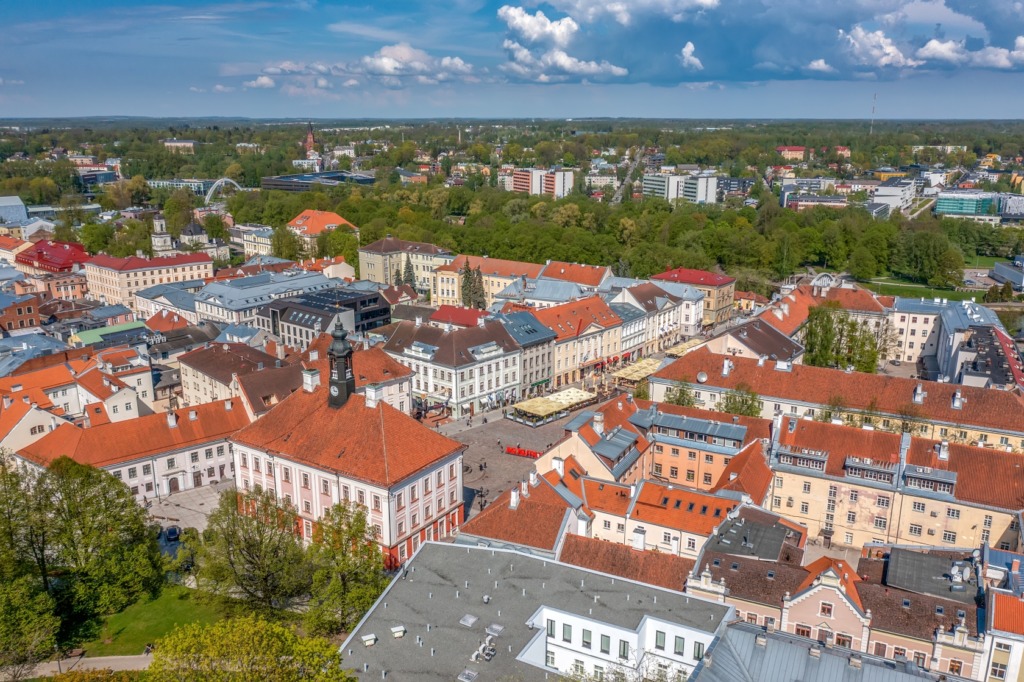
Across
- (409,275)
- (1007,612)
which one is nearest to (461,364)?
(1007,612)

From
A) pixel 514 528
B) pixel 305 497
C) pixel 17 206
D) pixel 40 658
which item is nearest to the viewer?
pixel 40 658

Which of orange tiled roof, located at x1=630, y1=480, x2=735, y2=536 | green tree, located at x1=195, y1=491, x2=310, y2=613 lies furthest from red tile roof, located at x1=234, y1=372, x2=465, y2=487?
orange tiled roof, located at x1=630, y1=480, x2=735, y2=536

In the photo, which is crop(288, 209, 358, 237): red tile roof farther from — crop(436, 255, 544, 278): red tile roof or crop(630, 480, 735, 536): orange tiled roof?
crop(630, 480, 735, 536): orange tiled roof

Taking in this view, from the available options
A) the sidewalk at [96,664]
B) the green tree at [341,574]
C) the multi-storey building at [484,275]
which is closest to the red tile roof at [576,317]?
the multi-storey building at [484,275]

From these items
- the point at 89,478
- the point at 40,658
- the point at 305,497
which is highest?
the point at 89,478

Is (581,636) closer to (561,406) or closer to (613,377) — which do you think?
(561,406)

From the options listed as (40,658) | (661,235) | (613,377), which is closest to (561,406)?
(613,377)
